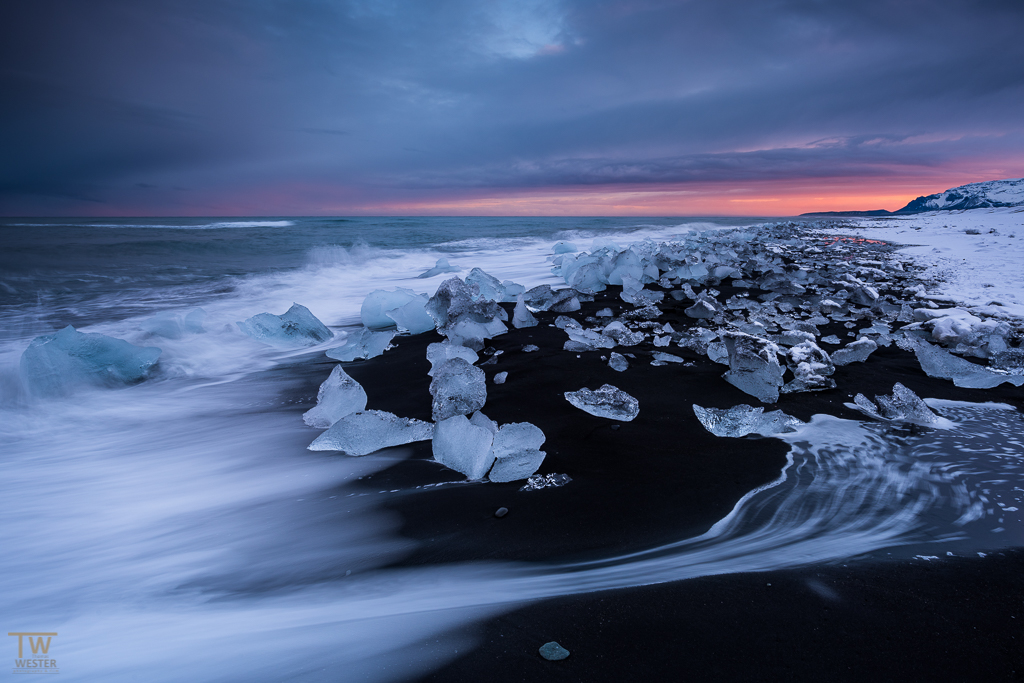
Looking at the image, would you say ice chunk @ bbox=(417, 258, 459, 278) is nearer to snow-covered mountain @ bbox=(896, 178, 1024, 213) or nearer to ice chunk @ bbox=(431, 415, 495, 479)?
ice chunk @ bbox=(431, 415, 495, 479)

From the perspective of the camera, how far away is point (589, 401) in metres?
1.96

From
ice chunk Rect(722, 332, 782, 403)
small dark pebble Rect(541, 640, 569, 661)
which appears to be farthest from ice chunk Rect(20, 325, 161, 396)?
ice chunk Rect(722, 332, 782, 403)

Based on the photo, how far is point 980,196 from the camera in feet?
188

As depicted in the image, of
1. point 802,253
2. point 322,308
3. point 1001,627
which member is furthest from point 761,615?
point 802,253

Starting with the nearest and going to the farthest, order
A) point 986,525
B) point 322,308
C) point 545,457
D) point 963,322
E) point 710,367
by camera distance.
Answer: point 986,525 → point 545,457 → point 710,367 → point 963,322 → point 322,308

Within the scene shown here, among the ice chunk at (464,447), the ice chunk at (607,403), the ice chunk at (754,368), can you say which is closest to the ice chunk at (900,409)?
the ice chunk at (754,368)

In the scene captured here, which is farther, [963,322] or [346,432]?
[963,322]

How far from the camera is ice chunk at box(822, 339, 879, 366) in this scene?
2416 millimetres

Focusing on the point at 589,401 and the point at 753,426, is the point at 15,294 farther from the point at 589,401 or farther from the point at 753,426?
the point at 753,426

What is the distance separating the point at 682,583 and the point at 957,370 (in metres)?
2.20

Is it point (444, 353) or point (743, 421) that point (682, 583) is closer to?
point (743, 421)

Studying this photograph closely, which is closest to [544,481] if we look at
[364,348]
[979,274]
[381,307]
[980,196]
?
[364,348]

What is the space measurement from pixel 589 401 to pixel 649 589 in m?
0.97

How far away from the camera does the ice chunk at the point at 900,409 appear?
1.76m
